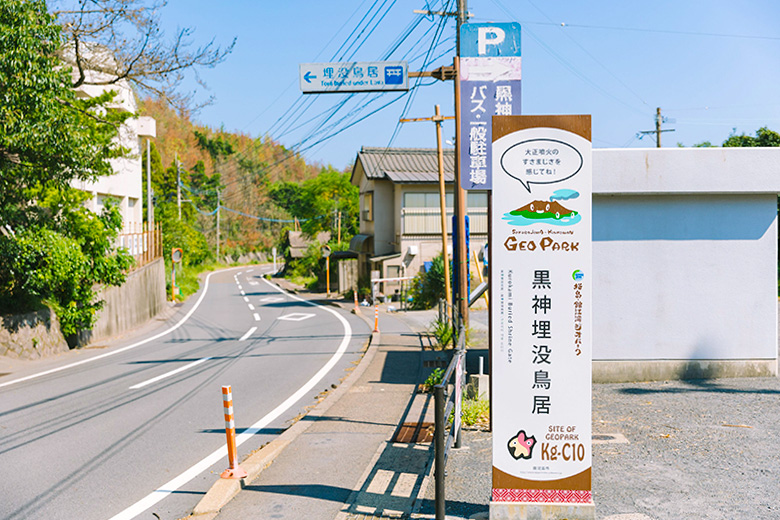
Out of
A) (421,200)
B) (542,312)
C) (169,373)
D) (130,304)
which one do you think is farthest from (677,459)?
(421,200)

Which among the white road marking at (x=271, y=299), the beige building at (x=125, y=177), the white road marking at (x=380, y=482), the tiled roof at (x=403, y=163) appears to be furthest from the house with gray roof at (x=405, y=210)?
the white road marking at (x=380, y=482)

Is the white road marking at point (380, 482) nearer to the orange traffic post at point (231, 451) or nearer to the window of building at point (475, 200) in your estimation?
the orange traffic post at point (231, 451)

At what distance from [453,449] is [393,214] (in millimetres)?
27754

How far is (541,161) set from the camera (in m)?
4.71

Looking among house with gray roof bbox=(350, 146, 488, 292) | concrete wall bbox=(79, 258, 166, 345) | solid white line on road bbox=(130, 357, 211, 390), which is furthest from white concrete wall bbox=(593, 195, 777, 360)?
house with gray roof bbox=(350, 146, 488, 292)

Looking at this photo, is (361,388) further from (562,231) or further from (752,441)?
(562,231)

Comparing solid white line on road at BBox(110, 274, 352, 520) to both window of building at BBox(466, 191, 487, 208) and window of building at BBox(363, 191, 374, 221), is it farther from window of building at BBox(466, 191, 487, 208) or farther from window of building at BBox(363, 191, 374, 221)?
window of building at BBox(363, 191, 374, 221)

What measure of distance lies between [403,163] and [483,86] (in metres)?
25.0

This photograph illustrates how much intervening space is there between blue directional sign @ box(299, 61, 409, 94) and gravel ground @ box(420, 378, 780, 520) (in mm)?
5765

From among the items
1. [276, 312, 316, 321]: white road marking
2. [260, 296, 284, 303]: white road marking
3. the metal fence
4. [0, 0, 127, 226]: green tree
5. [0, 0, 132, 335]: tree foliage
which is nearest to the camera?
[0, 0, 127, 226]: green tree

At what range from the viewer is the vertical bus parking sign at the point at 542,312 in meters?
4.66

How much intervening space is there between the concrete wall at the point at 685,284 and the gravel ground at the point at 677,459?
2.37 ft

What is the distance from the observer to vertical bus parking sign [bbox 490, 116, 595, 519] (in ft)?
15.3

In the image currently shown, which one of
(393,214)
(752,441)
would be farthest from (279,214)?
(752,441)
